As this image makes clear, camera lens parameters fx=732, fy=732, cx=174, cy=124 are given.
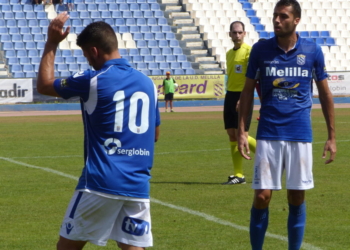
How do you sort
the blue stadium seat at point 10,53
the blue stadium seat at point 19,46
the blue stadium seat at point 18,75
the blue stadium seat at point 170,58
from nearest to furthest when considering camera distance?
the blue stadium seat at point 18,75 → the blue stadium seat at point 10,53 → the blue stadium seat at point 19,46 → the blue stadium seat at point 170,58

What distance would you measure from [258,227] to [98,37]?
247 centimetres

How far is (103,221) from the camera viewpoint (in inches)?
171

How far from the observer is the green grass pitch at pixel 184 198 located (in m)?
7.01

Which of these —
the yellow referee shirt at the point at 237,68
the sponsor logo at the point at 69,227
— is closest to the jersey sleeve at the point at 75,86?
the sponsor logo at the point at 69,227

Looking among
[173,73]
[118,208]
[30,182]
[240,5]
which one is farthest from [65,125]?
[240,5]

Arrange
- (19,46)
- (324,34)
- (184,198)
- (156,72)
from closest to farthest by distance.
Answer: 1. (184,198)
2. (19,46)
3. (156,72)
4. (324,34)

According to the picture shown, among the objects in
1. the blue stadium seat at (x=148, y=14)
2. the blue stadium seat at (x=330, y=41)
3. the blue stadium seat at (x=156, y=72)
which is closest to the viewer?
the blue stadium seat at (x=156, y=72)

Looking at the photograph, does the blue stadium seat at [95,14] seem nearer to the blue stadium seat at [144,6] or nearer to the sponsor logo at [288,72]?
the blue stadium seat at [144,6]

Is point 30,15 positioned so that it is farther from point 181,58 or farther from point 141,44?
point 181,58

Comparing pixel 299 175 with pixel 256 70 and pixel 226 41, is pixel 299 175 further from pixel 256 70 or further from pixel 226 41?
pixel 226 41

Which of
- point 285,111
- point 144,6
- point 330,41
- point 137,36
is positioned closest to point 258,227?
point 285,111

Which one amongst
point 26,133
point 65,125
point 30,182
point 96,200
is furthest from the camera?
point 65,125

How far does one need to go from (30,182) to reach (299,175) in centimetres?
589

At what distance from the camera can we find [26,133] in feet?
66.3
